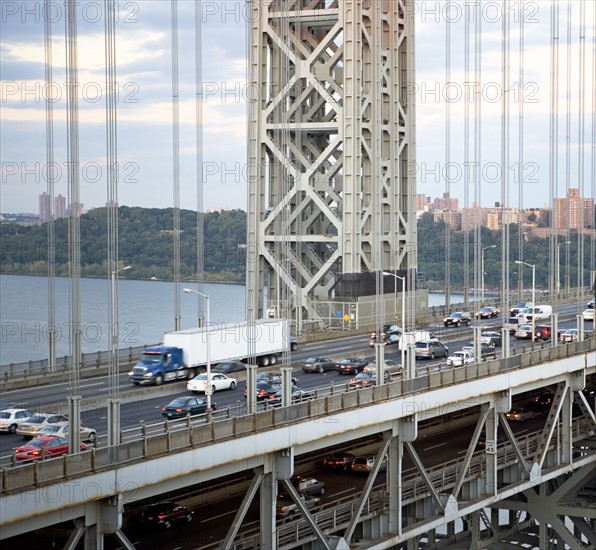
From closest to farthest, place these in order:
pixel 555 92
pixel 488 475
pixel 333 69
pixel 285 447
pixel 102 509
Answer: pixel 102 509 < pixel 285 447 < pixel 488 475 < pixel 555 92 < pixel 333 69

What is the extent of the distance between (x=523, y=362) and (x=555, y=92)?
2336 cm

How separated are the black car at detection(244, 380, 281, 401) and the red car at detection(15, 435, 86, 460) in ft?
24.3


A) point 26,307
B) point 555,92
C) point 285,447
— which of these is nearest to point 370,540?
point 285,447

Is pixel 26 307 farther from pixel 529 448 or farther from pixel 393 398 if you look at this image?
pixel 393 398

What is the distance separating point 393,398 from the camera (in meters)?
25.6

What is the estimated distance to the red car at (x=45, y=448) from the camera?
66.9 ft

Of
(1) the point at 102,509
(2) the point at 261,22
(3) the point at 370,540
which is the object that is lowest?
(3) the point at 370,540

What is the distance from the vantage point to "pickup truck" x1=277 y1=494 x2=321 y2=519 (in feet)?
82.4

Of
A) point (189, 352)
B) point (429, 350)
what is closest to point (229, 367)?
point (189, 352)

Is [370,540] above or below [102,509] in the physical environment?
below

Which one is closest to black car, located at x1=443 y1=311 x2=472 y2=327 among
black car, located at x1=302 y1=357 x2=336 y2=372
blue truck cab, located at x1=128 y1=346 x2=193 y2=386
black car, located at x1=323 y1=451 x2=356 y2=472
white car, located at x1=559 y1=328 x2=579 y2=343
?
white car, located at x1=559 y1=328 x2=579 y2=343

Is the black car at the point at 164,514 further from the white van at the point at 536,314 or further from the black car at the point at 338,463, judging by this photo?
the white van at the point at 536,314

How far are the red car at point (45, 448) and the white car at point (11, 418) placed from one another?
3.33 meters

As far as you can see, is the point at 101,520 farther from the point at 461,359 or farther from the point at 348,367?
the point at 348,367
